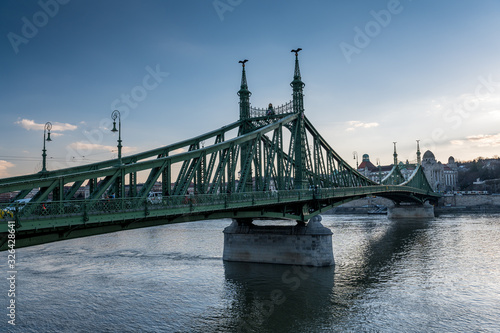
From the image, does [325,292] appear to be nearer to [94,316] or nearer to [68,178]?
[94,316]

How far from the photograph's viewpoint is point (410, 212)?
4190 inches

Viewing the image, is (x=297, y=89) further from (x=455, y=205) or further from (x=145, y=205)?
(x=455, y=205)

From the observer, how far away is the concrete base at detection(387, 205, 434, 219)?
346ft

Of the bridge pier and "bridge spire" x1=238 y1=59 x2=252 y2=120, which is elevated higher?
"bridge spire" x1=238 y1=59 x2=252 y2=120

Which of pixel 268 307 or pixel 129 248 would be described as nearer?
pixel 268 307

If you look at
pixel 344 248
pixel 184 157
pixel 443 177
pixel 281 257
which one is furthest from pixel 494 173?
pixel 184 157

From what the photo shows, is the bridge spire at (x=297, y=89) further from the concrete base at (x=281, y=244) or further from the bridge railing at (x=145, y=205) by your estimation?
the bridge railing at (x=145, y=205)

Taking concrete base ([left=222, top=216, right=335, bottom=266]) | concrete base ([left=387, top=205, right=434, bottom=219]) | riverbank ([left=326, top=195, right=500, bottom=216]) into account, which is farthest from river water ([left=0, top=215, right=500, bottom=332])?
riverbank ([left=326, top=195, right=500, bottom=216])

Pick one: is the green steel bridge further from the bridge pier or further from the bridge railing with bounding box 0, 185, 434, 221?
the bridge pier

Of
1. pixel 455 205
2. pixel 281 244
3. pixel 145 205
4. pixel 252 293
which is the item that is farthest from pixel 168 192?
pixel 455 205

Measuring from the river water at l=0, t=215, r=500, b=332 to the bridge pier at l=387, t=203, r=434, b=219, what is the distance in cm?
6107

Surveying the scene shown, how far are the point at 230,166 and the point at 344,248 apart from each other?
26.3 meters

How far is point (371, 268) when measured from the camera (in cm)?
3784

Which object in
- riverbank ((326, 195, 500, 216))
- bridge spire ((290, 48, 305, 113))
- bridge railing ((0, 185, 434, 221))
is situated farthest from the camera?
riverbank ((326, 195, 500, 216))
